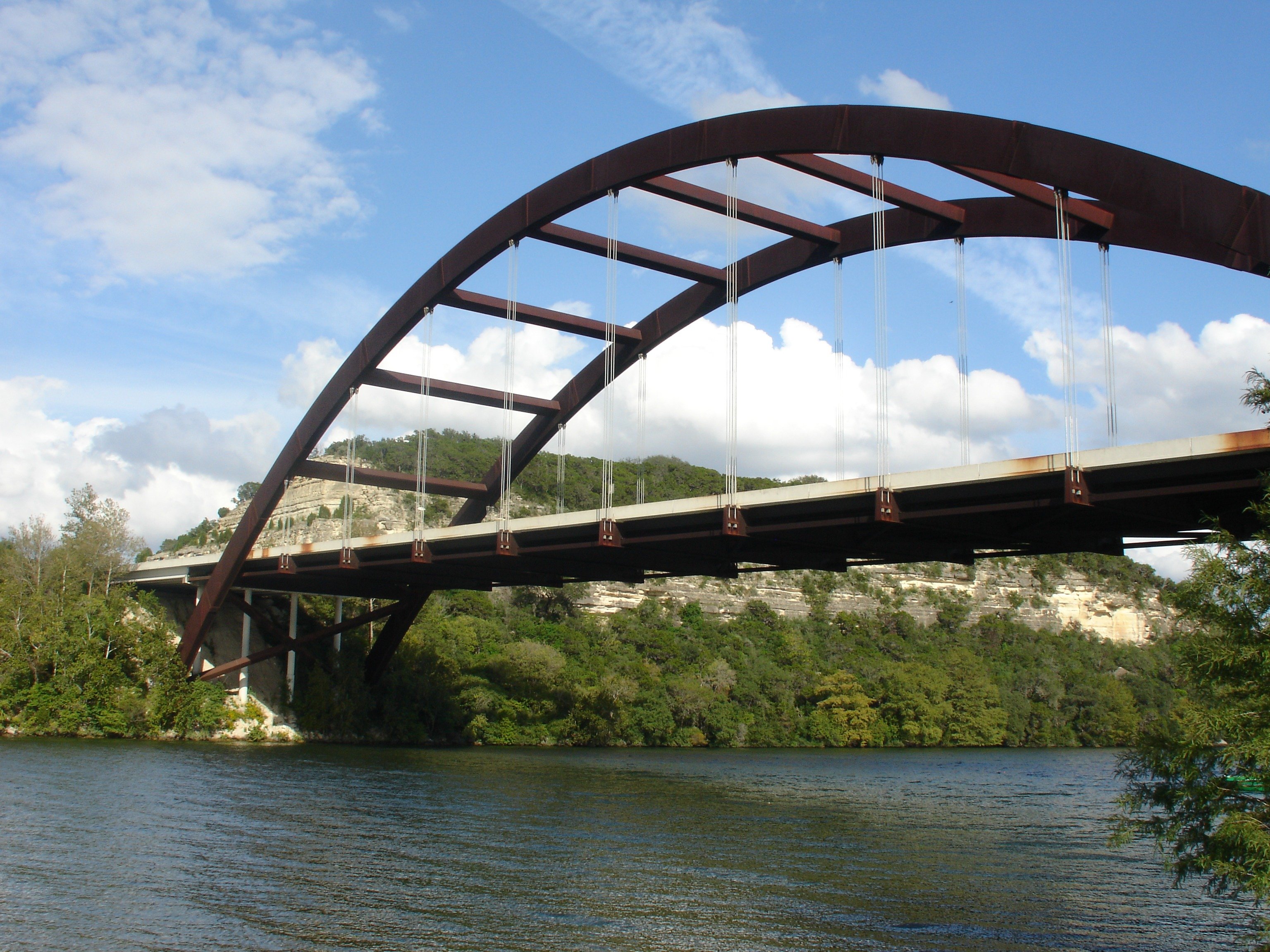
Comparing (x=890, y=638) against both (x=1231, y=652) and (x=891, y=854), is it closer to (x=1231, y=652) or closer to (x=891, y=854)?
(x=891, y=854)

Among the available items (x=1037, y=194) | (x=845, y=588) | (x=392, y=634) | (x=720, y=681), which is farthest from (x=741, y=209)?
(x=845, y=588)

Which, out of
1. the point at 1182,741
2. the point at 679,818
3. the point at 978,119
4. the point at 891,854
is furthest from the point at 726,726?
the point at 1182,741

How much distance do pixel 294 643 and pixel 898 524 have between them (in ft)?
95.7

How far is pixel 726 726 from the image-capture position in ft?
192

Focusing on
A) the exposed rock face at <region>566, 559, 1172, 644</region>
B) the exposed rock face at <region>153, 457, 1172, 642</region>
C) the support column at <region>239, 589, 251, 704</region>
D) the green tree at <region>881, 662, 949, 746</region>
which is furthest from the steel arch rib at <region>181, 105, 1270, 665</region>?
the green tree at <region>881, 662, 949, 746</region>

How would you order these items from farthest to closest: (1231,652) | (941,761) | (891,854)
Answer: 1. (941,761)
2. (891,854)
3. (1231,652)

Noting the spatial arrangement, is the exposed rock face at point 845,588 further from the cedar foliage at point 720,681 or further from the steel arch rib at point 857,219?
the steel arch rib at point 857,219

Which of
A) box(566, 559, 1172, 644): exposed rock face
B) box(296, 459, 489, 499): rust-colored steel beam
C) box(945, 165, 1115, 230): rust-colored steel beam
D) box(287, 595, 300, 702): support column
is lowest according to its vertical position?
box(287, 595, 300, 702): support column

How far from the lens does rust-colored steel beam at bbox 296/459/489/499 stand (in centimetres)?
3734

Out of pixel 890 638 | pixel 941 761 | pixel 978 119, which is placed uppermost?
pixel 978 119

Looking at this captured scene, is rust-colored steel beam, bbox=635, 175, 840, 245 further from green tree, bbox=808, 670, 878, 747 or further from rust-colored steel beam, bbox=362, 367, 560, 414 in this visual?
green tree, bbox=808, 670, 878, 747

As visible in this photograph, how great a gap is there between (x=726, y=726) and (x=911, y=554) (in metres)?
35.5

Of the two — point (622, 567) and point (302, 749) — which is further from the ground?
point (622, 567)

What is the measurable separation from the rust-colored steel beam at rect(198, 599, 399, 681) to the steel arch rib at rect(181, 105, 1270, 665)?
5.55 m
